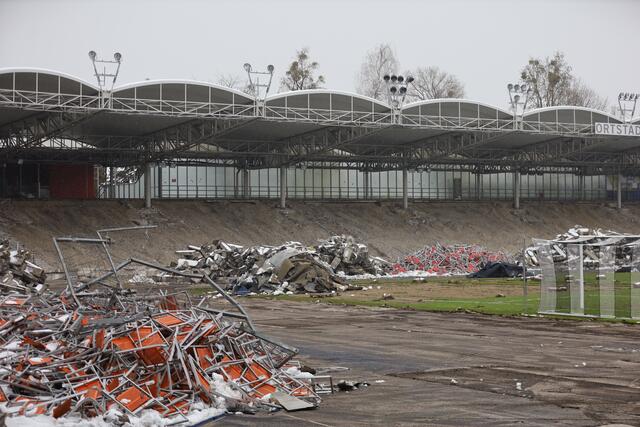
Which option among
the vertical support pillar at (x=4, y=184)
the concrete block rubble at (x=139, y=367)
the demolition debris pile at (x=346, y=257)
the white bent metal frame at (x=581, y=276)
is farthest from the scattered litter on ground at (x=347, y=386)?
the vertical support pillar at (x=4, y=184)

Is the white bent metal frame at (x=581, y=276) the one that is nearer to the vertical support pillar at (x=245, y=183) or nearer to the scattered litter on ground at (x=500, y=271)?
the scattered litter on ground at (x=500, y=271)

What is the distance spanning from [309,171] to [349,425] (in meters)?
64.7

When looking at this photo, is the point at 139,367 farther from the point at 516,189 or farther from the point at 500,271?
the point at 516,189

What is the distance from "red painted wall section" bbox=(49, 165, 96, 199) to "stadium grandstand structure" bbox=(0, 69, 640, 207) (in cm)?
25

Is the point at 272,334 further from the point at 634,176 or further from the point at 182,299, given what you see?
the point at 634,176

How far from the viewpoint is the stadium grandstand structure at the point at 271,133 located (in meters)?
53.2

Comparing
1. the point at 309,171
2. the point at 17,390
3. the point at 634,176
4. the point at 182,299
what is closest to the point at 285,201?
the point at 309,171

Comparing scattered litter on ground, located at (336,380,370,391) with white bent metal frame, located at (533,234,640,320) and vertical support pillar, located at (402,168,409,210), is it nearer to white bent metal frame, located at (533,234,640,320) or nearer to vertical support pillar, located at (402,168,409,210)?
white bent metal frame, located at (533,234,640,320)

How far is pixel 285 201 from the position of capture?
70938 mm

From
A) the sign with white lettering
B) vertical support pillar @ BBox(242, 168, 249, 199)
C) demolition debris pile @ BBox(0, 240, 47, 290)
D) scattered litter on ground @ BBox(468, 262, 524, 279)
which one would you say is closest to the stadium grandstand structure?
vertical support pillar @ BBox(242, 168, 249, 199)

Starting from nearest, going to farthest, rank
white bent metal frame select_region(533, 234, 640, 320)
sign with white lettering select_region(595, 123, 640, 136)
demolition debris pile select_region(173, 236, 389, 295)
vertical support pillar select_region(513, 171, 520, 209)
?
1. white bent metal frame select_region(533, 234, 640, 320)
2. demolition debris pile select_region(173, 236, 389, 295)
3. sign with white lettering select_region(595, 123, 640, 136)
4. vertical support pillar select_region(513, 171, 520, 209)

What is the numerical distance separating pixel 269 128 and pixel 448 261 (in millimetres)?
15502

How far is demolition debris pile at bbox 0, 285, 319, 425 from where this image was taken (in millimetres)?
11805

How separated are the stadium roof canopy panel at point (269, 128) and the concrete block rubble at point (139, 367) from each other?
38.7m
